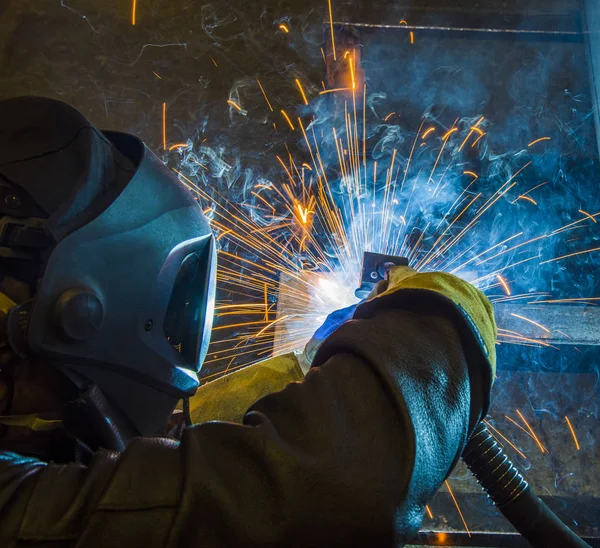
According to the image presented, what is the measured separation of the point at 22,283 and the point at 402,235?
8.12 feet

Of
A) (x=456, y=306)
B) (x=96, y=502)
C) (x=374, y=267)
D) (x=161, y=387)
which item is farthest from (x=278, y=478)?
(x=374, y=267)

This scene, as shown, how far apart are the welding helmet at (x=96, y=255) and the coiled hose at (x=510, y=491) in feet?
3.15

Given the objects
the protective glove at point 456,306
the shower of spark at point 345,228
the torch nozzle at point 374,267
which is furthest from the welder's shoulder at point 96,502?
the shower of spark at point 345,228

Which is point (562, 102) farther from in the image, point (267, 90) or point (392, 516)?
point (392, 516)

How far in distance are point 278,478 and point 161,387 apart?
2.31ft

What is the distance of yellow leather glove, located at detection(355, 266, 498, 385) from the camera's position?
1.05 metres

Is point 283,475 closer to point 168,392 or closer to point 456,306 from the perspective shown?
point 456,306

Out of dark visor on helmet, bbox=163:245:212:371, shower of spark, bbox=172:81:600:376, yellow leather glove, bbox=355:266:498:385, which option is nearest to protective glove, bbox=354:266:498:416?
yellow leather glove, bbox=355:266:498:385

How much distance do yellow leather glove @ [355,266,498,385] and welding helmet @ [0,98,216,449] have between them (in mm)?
626

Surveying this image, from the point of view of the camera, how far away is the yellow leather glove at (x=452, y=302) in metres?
1.05

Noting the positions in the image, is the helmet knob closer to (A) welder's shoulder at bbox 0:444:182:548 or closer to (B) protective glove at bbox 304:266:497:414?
(A) welder's shoulder at bbox 0:444:182:548

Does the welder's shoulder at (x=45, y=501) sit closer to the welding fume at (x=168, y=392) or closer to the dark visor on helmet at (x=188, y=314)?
the welding fume at (x=168, y=392)

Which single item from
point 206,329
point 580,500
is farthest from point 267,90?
point 580,500

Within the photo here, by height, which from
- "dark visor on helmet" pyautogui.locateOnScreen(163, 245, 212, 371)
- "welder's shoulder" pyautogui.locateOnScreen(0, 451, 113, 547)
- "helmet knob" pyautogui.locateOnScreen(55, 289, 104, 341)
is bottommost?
"welder's shoulder" pyautogui.locateOnScreen(0, 451, 113, 547)
